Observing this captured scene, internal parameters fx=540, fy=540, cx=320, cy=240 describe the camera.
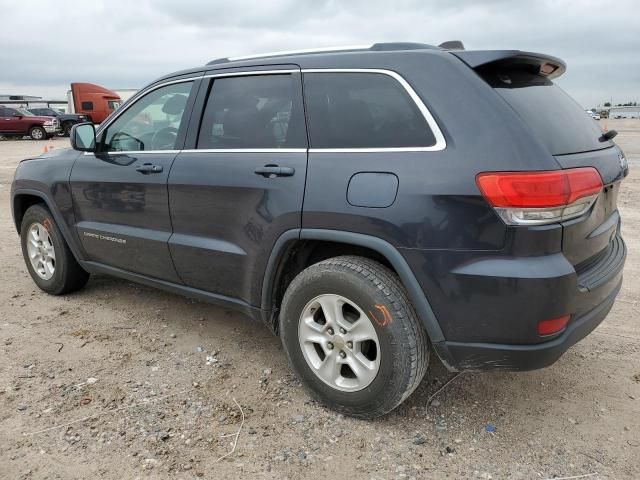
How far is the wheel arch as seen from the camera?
2.39 meters

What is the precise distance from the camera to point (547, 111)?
8.23ft

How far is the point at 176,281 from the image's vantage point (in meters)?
3.52

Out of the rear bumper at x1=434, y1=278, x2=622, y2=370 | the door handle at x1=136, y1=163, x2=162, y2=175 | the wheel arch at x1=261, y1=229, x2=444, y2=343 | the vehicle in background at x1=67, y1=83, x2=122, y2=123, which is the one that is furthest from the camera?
the vehicle in background at x1=67, y1=83, x2=122, y2=123

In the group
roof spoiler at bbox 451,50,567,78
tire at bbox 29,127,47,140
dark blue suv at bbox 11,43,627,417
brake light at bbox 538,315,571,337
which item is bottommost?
tire at bbox 29,127,47,140

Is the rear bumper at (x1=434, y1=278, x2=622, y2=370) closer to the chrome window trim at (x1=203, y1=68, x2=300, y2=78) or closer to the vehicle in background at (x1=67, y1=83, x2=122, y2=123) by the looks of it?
the chrome window trim at (x1=203, y1=68, x2=300, y2=78)

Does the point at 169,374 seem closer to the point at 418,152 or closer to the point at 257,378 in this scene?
the point at 257,378

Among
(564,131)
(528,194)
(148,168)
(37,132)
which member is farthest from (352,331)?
(37,132)

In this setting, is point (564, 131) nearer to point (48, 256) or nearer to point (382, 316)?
point (382, 316)

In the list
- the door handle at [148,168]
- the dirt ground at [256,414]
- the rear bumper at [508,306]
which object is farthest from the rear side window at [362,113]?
the dirt ground at [256,414]

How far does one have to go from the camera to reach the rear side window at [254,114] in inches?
114

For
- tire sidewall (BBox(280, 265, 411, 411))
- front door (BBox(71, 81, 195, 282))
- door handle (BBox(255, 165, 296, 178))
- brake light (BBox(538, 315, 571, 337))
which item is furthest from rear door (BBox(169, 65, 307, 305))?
brake light (BBox(538, 315, 571, 337))

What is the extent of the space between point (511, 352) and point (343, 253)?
3.10ft

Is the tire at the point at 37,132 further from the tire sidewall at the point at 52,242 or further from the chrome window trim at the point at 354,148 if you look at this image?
the chrome window trim at the point at 354,148

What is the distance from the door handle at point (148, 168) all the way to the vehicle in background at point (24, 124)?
25739mm
